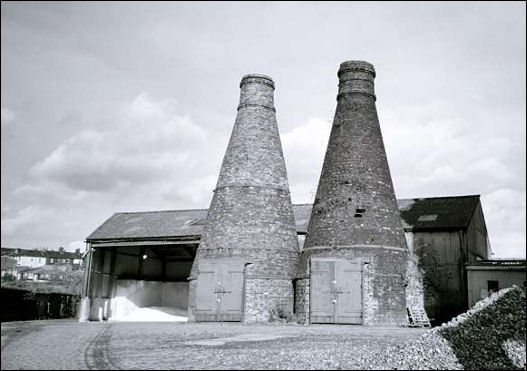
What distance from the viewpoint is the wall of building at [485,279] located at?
2427 centimetres

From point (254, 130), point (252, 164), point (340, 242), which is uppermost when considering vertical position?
point (254, 130)

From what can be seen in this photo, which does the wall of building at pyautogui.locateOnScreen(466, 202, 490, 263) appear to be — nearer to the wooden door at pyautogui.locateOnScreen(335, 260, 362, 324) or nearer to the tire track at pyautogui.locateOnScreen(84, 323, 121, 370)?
the wooden door at pyautogui.locateOnScreen(335, 260, 362, 324)

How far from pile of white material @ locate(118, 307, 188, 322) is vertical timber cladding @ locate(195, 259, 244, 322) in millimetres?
6782

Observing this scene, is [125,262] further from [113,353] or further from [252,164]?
[113,353]

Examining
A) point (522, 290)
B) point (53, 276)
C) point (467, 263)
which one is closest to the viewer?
point (522, 290)

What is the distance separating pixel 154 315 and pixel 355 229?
1288cm

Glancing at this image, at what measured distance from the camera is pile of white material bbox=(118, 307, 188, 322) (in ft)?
84.4

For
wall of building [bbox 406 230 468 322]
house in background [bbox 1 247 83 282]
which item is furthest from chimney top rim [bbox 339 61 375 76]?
house in background [bbox 1 247 83 282]

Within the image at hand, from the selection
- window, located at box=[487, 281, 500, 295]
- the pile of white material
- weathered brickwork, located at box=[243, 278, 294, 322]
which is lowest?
the pile of white material

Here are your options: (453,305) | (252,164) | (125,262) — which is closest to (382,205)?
(252,164)

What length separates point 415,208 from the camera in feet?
95.8

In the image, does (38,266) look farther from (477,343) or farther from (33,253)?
(477,343)

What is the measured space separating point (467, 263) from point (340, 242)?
989 centimetres

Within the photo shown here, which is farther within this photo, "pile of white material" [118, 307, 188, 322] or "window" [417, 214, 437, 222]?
"window" [417, 214, 437, 222]
